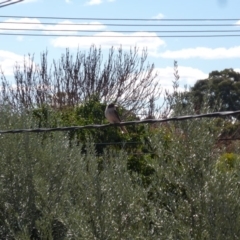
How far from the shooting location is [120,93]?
22.9 meters

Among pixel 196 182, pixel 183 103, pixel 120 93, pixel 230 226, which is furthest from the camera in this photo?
pixel 120 93

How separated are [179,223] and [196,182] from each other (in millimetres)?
399

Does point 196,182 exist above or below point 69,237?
above

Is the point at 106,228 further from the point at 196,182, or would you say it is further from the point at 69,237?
the point at 196,182

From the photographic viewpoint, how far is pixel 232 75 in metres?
25.7

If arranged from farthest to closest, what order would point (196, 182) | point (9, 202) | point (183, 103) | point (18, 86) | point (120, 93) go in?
point (18, 86), point (120, 93), point (9, 202), point (183, 103), point (196, 182)

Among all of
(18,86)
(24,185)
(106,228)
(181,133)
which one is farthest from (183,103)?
(18,86)

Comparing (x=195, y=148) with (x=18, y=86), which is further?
(x=18, y=86)

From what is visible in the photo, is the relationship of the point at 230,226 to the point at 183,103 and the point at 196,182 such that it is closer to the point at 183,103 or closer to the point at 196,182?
the point at 196,182

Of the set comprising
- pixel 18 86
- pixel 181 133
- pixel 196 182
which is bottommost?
pixel 196 182

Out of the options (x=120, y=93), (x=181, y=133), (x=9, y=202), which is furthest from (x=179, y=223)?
(x=120, y=93)

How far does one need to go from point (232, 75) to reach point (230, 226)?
20.3 meters

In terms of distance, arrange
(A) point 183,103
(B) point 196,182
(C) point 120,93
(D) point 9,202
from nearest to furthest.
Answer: (B) point 196,182, (A) point 183,103, (D) point 9,202, (C) point 120,93

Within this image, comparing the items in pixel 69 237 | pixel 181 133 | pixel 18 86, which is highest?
pixel 18 86
